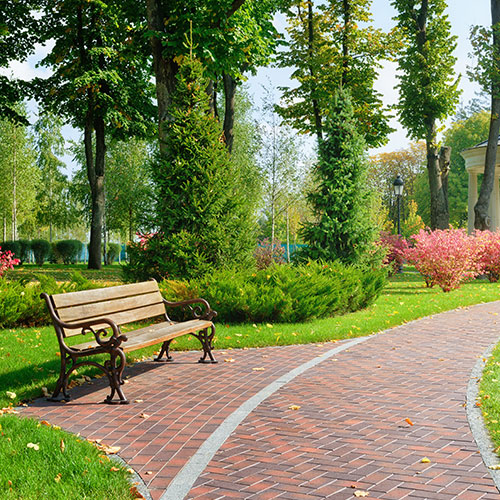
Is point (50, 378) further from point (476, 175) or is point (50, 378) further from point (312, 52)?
point (476, 175)

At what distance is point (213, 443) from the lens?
4645mm

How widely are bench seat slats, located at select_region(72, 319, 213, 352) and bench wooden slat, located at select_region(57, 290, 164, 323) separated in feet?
1.03

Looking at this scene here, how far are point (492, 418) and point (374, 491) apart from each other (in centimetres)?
201

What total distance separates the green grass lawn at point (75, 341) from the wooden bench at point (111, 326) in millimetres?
→ 448

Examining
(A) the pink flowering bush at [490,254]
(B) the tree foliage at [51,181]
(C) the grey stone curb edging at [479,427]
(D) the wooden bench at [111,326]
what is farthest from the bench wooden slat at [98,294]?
(B) the tree foliage at [51,181]

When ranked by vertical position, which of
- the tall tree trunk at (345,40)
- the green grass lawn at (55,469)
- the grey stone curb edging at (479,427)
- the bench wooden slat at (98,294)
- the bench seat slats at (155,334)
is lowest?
the grey stone curb edging at (479,427)

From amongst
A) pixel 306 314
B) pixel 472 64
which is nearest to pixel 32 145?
pixel 472 64

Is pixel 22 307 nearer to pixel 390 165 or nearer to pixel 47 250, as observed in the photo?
pixel 47 250

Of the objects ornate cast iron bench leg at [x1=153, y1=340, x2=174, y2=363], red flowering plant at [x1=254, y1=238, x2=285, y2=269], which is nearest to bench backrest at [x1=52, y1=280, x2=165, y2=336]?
ornate cast iron bench leg at [x1=153, y1=340, x2=174, y2=363]

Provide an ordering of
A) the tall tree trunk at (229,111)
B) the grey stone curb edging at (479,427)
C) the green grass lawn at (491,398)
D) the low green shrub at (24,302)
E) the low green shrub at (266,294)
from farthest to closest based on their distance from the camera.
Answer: the tall tree trunk at (229,111), the low green shrub at (266,294), the low green shrub at (24,302), the green grass lawn at (491,398), the grey stone curb edging at (479,427)

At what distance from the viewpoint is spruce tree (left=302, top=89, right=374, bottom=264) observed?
15.4 meters

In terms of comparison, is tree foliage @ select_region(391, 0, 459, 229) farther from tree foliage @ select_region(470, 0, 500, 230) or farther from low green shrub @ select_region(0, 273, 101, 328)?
low green shrub @ select_region(0, 273, 101, 328)

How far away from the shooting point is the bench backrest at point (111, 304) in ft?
20.3

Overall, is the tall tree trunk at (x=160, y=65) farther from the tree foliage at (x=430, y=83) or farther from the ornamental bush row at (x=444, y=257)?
the tree foliage at (x=430, y=83)
